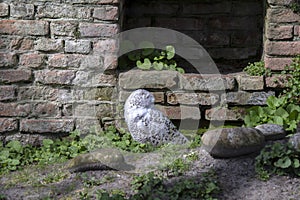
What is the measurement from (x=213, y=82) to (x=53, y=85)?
104 centimetres

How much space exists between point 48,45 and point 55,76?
204mm

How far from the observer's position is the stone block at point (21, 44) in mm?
3606

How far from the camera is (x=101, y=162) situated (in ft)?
10.1

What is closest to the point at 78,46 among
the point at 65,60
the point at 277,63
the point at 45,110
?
the point at 65,60

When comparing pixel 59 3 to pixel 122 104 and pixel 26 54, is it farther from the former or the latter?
pixel 122 104

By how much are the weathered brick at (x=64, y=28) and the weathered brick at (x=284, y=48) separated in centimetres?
125

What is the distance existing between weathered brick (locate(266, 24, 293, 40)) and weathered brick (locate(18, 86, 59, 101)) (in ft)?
4.68

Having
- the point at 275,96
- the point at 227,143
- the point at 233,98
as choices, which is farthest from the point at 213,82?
the point at 227,143

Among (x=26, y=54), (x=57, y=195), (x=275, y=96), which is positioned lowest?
(x=57, y=195)

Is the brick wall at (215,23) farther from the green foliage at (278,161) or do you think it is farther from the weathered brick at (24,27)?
the green foliage at (278,161)

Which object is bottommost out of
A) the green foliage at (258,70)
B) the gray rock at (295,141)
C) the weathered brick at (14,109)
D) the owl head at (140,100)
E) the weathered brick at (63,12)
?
the gray rock at (295,141)

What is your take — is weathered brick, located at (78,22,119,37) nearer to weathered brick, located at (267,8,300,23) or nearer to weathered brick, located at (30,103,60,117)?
weathered brick, located at (30,103,60,117)

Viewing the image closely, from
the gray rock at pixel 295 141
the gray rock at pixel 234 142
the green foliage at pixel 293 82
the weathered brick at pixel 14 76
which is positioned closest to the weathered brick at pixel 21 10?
the weathered brick at pixel 14 76

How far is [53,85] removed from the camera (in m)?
3.65
